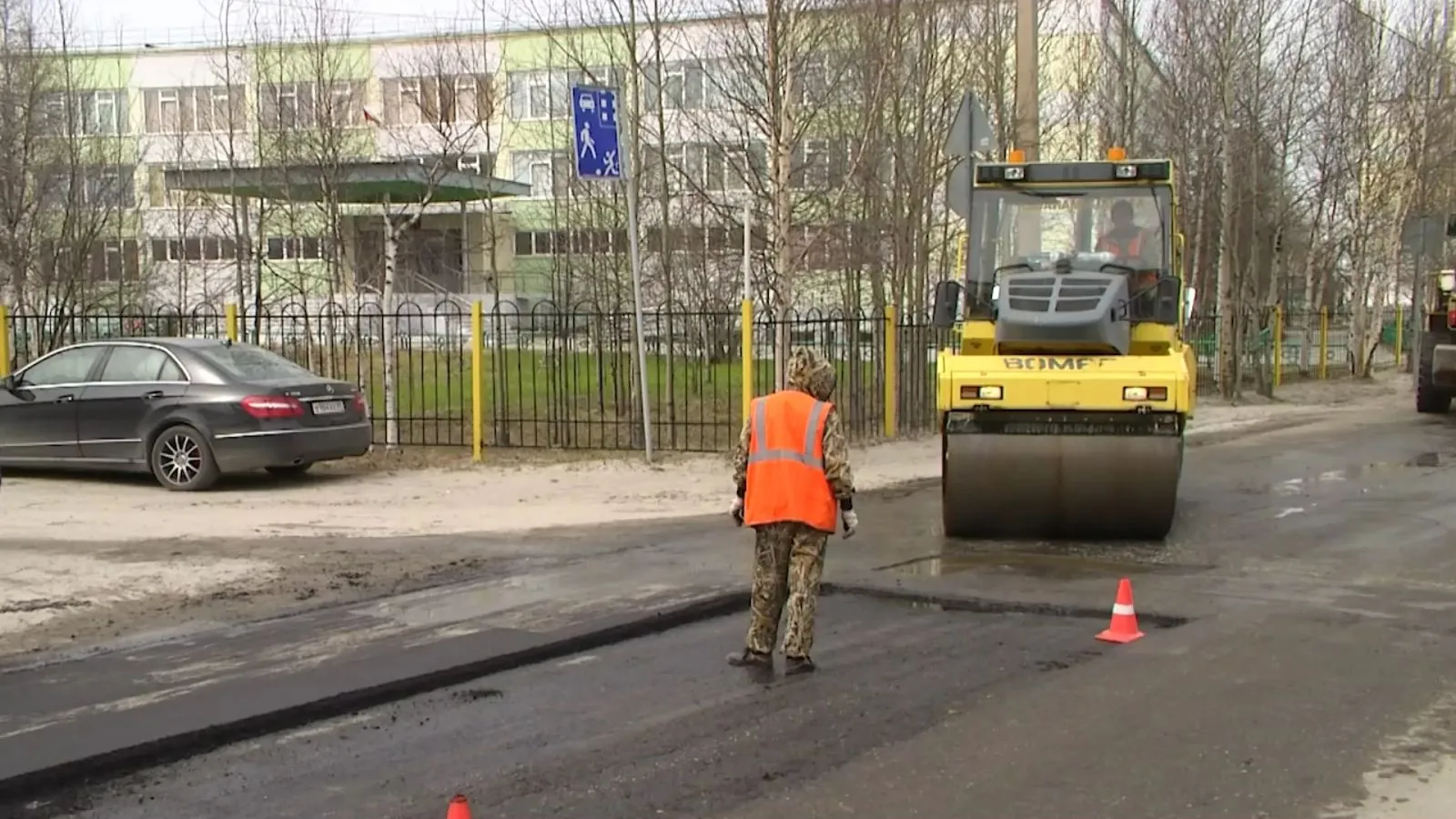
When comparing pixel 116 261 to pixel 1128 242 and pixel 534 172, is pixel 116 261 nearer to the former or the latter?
pixel 534 172

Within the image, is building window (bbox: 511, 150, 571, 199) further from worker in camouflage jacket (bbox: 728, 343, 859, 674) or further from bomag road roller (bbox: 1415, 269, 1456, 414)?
worker in camouflage jacket (bbox: 728, 343, 859, 674)

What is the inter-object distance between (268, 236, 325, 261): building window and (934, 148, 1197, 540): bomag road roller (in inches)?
693

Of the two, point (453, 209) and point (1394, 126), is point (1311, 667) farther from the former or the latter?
point (453, 209)

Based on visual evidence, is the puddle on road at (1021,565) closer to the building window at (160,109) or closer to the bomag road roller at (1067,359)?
the bomag road roller at (1067,359)

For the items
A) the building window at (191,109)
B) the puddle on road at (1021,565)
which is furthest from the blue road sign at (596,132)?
the building window at (191,109)

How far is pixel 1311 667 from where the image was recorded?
6098 millimetres

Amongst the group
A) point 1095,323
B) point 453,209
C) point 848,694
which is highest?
point 453,209

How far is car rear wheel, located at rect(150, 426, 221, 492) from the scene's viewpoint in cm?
1210

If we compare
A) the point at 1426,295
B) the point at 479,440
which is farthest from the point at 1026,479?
the point at 1426,295

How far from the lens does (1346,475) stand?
1371 centimetres

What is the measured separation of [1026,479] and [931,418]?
8400mm

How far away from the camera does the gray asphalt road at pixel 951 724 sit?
4.54 meters

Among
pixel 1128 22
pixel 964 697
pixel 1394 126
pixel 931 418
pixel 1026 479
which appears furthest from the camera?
pixel 1394 126

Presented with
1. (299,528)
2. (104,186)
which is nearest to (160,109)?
(104,186)
